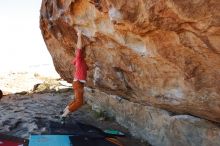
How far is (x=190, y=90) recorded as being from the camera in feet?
16.4

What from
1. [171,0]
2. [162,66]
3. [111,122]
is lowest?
[111,122]

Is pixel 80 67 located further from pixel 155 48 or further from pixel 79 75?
pixel 155 48

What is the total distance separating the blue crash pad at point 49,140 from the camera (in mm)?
5867

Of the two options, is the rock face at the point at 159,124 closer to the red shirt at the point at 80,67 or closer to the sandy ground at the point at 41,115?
the sandy ground at the point at 41,115

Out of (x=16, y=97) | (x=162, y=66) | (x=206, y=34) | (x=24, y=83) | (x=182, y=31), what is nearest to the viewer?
(x=206, y=34)

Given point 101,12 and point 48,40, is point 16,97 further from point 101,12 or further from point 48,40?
point 101,12

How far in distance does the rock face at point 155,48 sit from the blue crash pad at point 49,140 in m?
1.54

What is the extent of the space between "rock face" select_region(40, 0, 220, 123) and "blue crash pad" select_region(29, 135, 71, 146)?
1540 millimetres

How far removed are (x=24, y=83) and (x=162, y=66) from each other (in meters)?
13.6

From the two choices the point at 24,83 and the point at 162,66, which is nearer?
the point at 162,66

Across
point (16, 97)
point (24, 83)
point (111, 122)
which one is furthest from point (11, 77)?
point (111, 122)

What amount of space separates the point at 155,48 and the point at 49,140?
2299mm

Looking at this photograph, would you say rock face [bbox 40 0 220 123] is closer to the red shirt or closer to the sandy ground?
the red shirt

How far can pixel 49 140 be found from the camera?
5.96 m
